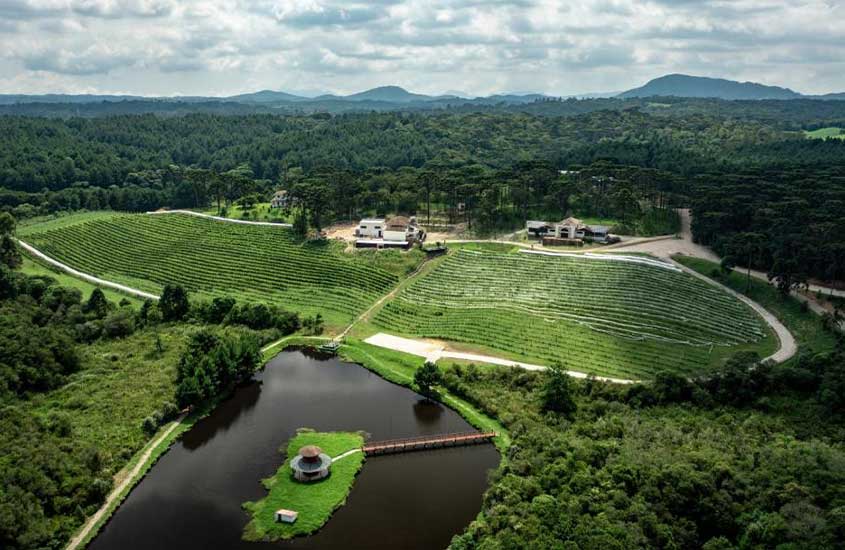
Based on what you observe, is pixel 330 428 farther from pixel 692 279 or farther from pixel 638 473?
pixel 692 279

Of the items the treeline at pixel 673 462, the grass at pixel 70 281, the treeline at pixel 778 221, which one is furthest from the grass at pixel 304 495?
the treeline at pixel 778 221

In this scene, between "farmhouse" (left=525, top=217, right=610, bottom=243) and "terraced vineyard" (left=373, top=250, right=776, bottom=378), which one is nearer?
"terraced vineyard" (left=373, top=250, right=776, bottom=378)

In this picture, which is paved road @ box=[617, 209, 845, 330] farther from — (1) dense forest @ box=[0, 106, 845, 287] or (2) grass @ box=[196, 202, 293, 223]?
(2) grass @ box=[196, 202, 293, 223]

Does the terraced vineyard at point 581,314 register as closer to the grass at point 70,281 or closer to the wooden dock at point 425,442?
the wooden dock at point 425,442

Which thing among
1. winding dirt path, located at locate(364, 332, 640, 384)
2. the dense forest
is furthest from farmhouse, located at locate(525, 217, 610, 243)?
winding dirt path, located at locate(364, 332, 640, 384)

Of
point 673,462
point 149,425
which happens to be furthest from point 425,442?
point 149,425

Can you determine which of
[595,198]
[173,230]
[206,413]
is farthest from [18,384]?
[595,198]

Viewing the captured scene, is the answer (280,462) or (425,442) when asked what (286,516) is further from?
(425,442)

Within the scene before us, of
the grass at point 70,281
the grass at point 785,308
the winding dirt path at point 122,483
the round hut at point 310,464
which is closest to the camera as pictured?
the winding dirt path at point 122,483

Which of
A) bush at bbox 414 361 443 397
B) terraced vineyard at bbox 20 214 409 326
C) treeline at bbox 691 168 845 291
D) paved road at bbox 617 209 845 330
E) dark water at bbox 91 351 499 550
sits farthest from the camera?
paved road at bbox 617 209 845 330
